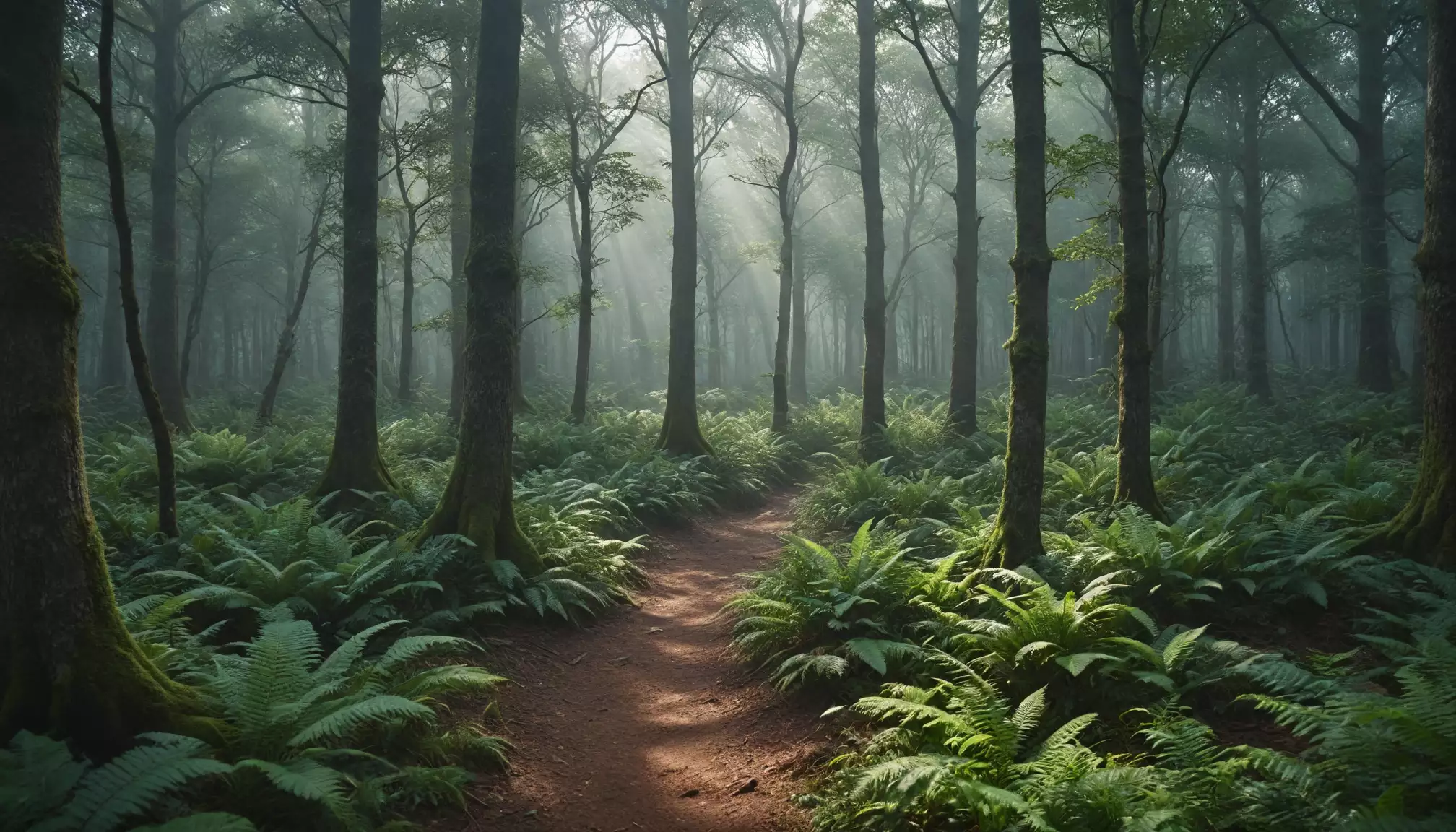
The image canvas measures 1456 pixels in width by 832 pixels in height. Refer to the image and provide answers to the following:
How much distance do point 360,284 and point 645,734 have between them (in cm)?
724

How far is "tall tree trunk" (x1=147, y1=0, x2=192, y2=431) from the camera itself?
17391 millimetres

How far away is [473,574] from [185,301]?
4007 centimetres

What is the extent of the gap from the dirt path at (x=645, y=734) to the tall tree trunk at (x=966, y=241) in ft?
34.1

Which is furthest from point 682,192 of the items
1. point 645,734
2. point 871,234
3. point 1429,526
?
point 1429,526

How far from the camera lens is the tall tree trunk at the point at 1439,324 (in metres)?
6.14

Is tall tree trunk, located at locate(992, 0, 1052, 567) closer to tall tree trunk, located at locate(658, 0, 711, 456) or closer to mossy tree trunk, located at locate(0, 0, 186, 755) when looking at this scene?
mossy tree trunk, located at locate(0, 0, 186, 755)

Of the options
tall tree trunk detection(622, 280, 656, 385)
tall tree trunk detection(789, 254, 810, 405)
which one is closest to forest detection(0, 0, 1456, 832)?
tall tree trunk detection(789, 254, 810, 405)

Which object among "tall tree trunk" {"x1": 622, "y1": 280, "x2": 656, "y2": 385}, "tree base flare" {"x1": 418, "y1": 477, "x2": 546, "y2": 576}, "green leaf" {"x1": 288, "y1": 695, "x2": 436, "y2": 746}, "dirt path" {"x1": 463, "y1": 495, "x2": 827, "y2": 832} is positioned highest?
"tall tree trunk" {"x1": 622, "y1": 280, "x2": 656, "y2": 385}

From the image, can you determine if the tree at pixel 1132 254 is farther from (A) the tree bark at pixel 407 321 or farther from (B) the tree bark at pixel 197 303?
(B) the tree bark at pixel 197 303

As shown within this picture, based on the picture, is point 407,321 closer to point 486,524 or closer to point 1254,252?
point 486,524

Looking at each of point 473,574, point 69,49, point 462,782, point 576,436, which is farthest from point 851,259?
point 462,782

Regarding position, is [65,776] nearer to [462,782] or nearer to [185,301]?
[462,782]

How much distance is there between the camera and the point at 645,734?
554 centimetres

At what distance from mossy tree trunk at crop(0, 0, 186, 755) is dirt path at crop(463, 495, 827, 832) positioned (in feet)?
6.29
